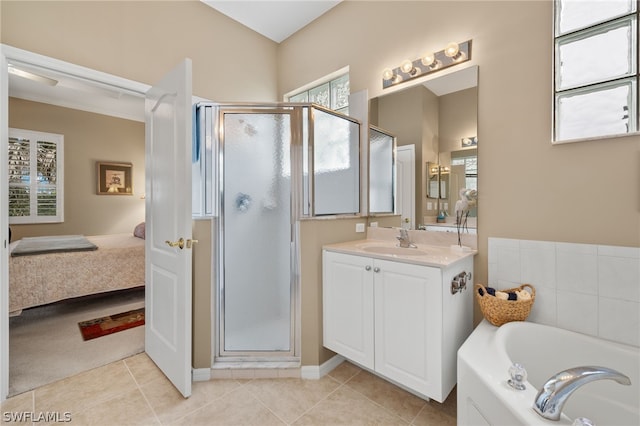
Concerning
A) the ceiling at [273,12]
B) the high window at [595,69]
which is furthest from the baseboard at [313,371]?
the ceiling at [273,12]

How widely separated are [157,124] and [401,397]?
2.53 metres

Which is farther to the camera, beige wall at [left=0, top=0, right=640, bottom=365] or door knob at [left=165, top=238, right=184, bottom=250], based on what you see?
door knob at [left=165, top=238, right=184, bottom=250]

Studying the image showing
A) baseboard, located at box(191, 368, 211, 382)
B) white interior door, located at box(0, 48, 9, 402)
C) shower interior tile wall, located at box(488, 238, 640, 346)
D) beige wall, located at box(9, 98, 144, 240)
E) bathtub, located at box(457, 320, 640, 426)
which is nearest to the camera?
bathtub, located at box(457, 320, 640, 426)

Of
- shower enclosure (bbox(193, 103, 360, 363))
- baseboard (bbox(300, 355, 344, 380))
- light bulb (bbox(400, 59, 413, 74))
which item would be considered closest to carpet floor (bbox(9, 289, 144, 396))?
shower enclosure (bbox(193, 103, 360, 363))

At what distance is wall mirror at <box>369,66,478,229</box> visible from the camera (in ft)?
6.26

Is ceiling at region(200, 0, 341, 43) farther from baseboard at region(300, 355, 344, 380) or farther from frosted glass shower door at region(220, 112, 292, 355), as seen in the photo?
baseboard at region(300, 355, 344, 380)

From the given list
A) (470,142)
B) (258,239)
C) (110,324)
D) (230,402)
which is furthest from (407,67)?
(110,324)

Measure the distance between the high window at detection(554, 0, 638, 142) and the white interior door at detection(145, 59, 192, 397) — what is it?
2.15 meters

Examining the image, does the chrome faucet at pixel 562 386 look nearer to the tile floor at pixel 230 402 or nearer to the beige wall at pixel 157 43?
the tile floor at pixel 230 402

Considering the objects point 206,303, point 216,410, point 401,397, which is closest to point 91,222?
point 206,303

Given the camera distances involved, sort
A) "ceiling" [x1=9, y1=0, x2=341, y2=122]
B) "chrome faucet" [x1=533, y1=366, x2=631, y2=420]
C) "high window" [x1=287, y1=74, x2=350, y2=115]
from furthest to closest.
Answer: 1. "high window" [x1=287, y1=74, x2=350, y2=115]
2. "ceiling" [x1=9, y1=0, x2=341, y2=122]
3. "chrome faucet" [x1=533, y1=366, x2=631, y2=420]

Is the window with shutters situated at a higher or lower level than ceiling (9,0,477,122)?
lower

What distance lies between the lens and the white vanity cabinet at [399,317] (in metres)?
1.50

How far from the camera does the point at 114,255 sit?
3.23m
